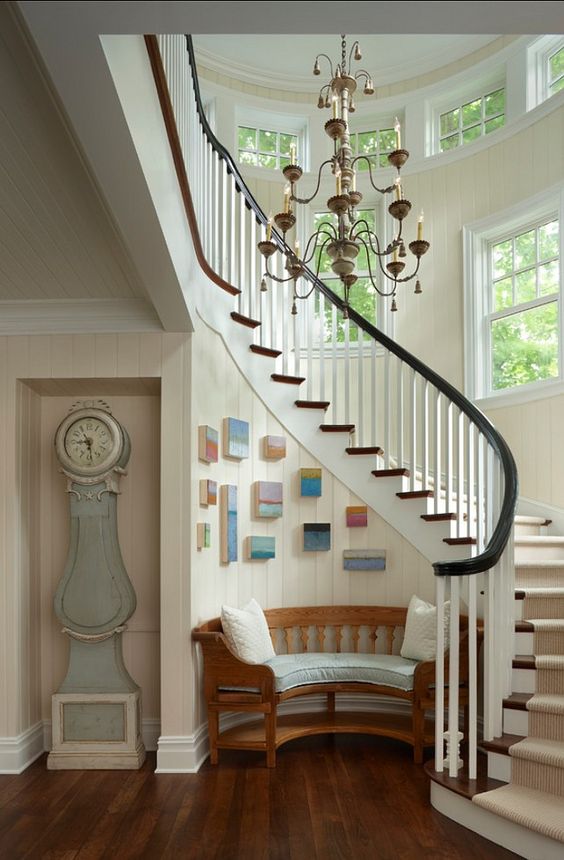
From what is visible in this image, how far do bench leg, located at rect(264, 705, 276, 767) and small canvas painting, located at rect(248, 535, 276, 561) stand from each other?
1.11 metres

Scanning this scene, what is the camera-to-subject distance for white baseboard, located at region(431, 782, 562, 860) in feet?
10.1

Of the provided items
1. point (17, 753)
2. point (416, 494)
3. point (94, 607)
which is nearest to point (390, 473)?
point (416, 494)

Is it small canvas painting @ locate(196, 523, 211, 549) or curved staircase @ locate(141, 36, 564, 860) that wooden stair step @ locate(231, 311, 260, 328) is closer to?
curved staircase @ locate(141, 36, 564, 860)

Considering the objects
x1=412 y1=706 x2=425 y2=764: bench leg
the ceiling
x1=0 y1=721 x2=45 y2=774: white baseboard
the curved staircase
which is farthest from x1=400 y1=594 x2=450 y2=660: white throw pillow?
the ceiling

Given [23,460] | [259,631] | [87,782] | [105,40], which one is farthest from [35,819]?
[105,40]

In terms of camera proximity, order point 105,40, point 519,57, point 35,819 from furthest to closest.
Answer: point 519,57, point 35,819, point 105,40

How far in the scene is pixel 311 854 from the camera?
10.5 ft

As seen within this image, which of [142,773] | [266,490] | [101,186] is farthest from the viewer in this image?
[266,490]

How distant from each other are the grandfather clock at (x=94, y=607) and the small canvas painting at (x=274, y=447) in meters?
1.11

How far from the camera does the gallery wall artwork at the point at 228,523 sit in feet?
16.2

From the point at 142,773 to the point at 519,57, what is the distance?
610 centimetres

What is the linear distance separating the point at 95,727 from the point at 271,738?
1.00 metres

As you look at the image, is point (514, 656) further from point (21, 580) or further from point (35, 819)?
point (21, 580)

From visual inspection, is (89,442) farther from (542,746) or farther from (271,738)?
(542,746)
